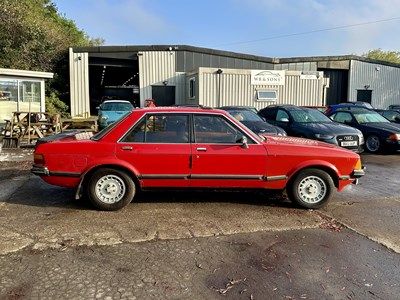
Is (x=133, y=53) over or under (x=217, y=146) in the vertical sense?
over

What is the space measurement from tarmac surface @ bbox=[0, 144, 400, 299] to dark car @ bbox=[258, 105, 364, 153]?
12.3 ft

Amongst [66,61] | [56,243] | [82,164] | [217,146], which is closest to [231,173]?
[217,146]

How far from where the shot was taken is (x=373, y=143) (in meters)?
11.5

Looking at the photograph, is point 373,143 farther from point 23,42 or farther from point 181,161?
point 23,42

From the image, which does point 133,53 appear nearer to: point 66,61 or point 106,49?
point 106,49

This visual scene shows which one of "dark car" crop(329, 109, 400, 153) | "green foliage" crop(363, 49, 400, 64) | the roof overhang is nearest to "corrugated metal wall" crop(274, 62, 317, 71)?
"dark car" crop(329, 109, 400, 153)

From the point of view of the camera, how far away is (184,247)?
3904 millimetres

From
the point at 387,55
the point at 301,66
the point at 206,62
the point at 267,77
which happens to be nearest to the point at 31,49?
the point at 206,62

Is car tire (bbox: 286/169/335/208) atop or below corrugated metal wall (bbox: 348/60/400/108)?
below

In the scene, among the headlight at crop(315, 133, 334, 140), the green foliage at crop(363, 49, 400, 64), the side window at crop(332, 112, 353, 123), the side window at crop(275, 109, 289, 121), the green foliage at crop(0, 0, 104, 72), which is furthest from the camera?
the green foliage at crop(363, 49, 400, 64)

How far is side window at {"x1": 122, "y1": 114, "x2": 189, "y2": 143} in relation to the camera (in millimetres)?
5086

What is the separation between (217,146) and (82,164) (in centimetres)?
199

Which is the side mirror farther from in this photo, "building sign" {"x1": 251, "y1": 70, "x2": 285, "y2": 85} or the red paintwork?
"building sign" {"x1": 251, "y1": 70, "x2": 285, "y2": 85}

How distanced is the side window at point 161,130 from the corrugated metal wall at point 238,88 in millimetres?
14086
